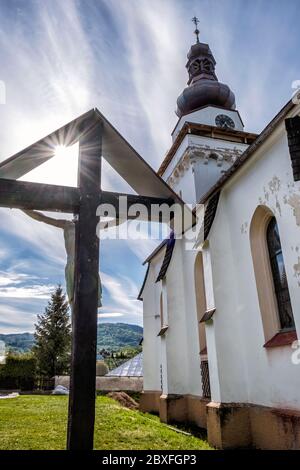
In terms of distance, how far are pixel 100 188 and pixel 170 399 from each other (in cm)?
894

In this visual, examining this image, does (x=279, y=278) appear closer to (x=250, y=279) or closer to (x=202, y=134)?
(x=250, y=279)

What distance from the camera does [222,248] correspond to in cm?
898

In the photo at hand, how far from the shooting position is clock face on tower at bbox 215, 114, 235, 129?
18420 mm

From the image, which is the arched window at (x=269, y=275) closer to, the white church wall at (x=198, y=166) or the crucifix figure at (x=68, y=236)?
the crucifix figure at (x=68, y=236)

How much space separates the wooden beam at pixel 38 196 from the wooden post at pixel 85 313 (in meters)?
0.13

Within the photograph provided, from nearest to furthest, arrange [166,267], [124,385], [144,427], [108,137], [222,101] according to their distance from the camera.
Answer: [108,137]
[144,427]
[166,267]
[222,101]
[124,385]

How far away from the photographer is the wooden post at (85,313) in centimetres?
296

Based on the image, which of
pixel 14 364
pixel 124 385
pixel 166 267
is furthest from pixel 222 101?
pixel 14 364

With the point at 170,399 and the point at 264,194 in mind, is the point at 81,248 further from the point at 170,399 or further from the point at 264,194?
the point at 170,399

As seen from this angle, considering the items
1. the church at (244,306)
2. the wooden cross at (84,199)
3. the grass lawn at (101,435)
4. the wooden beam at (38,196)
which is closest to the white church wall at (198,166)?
the church at (244,306)

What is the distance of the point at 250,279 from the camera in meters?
8.14

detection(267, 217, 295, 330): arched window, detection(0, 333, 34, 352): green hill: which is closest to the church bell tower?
detection(267, 217, 295, 330): arched window

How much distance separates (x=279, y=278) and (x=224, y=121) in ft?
43.5

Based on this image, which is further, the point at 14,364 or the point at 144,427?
the point at 14,364
